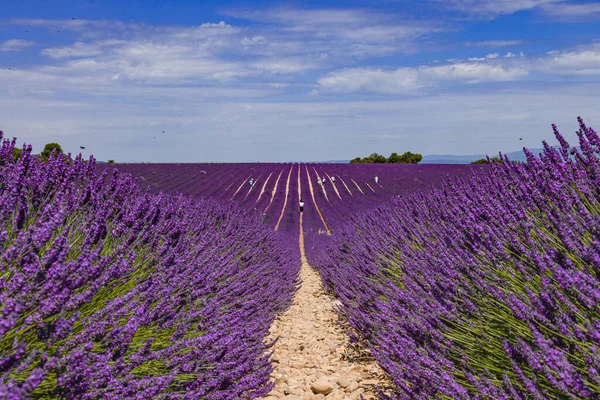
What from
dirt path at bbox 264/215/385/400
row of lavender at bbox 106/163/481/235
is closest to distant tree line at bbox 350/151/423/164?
row of lavender at bbox 106/163/481/235

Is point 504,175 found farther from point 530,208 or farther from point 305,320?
point 305,320

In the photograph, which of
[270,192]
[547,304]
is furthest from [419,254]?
[270,192]

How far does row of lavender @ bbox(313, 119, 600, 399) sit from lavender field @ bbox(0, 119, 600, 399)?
11mm

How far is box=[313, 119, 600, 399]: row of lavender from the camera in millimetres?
1597

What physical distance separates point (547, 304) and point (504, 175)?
232 centimetres

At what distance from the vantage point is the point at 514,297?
176cm

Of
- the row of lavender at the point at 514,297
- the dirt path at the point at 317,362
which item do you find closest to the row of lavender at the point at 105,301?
the dirt path at the point at 317,362

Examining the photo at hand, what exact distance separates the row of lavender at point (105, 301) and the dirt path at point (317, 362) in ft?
1.31

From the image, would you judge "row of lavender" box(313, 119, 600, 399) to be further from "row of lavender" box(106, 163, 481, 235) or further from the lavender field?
"row of lavender" box(106, 163, 481, 235)

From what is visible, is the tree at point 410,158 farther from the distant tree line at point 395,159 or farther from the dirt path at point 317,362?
the dirt path at point 317,362

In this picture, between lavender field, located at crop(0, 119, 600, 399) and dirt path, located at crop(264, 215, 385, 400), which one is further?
dirt path, located at crop(264, 215, 385, 400)

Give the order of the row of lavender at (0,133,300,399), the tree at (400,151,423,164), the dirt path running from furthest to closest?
the tree at (400,151,423,164) → the dirt path → the row of lavender at (0,133,300,399)

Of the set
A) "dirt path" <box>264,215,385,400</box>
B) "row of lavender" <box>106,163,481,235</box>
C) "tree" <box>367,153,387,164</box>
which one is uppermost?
"tree" <box>367,153,387,164</box>

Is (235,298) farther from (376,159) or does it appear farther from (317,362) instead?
(376,159)
